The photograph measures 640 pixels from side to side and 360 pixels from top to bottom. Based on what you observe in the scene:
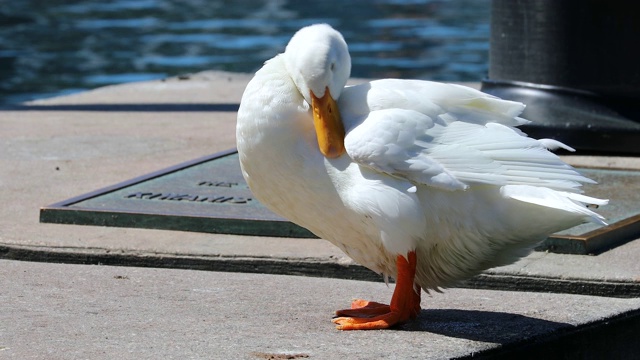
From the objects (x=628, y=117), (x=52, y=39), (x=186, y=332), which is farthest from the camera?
(x=52, y=39)

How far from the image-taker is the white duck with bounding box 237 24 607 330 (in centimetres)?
Result: 379

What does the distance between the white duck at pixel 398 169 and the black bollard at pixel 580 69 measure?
2858 millimetres

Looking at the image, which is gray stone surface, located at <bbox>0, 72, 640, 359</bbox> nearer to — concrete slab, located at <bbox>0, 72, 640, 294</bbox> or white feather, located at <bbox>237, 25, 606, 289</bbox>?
concrete slab, located at <bbox>0, 72, 640, 294</bbox>

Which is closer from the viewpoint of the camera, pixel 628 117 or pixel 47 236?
pixel 47 236

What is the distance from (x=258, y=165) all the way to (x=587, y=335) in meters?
1.31

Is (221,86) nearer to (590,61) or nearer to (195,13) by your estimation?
(590,61)

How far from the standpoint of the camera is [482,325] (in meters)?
4.09

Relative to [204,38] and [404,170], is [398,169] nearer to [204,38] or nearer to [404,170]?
[404,170]

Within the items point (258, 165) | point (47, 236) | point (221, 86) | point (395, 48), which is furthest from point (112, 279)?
point (395, 48)

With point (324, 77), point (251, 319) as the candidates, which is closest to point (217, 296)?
point (251, 319)

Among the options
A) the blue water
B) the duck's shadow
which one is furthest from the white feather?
the blue water

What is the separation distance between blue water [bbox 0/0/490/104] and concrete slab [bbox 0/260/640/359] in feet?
27.8

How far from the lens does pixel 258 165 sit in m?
3.99

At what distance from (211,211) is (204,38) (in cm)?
1304
